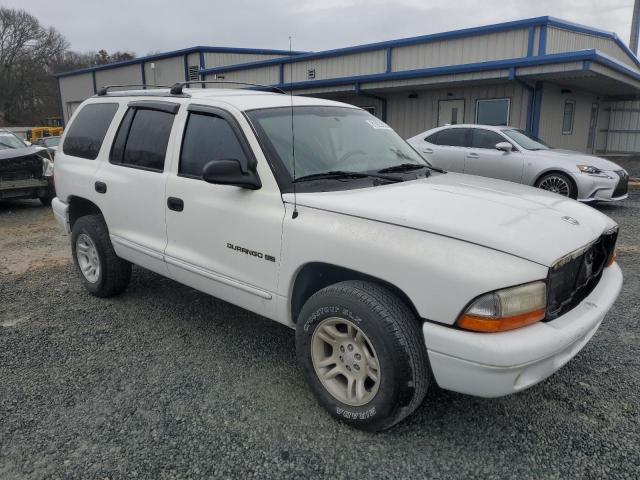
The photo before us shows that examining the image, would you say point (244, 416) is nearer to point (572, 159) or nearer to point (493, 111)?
point (572, 159)

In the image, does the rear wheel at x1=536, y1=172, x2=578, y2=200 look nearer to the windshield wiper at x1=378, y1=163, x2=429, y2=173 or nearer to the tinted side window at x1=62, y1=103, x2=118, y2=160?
the windshield wiper at x1=378, y1=163, x2=429, y2=173

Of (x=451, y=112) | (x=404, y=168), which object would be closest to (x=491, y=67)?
(x=451, y=112)

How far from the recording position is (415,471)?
2449 mm

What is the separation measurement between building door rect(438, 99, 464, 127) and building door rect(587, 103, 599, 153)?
22.7ft

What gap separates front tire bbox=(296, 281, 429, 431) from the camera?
246cm

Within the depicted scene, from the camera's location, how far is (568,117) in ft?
53.9

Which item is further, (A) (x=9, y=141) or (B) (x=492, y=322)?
(A) (x=9, y=141)

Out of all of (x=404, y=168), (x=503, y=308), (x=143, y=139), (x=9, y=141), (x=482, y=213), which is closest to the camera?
(x=503, y=308)

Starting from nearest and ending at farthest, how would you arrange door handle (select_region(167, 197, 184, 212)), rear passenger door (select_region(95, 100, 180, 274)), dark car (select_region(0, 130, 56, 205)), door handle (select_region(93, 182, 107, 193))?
door handle (select_region(167, 197, 184, 212))
rear passenger door (select_region(95, 100, 180, 274))
door handle (select_region(93, 182, 107, 193))
dark car (select_region(0, 130, 56, 205))

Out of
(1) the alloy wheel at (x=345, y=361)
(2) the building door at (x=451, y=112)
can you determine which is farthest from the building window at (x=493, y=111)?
(1) the alloy wheel at (x=345, y=361)

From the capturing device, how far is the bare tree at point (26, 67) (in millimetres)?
56406

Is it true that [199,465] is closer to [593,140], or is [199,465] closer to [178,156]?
[178,156]

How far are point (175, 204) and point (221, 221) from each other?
1.73 ft

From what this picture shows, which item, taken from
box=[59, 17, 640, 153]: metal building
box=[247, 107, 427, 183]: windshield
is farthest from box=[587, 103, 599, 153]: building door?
box=[247, 107, 427, 183]: windshield
